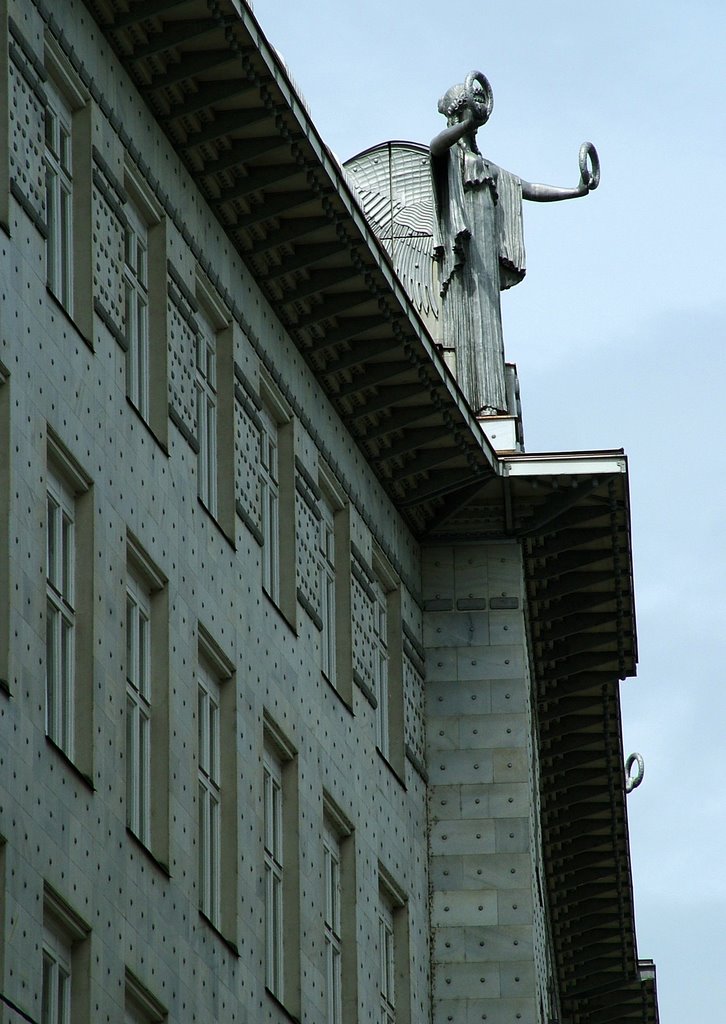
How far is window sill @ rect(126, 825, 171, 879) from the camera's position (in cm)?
2433

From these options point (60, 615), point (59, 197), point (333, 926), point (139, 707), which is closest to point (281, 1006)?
point (333, 926)

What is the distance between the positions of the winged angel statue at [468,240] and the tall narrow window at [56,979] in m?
17.3

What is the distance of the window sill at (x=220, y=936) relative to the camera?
86.2 ft

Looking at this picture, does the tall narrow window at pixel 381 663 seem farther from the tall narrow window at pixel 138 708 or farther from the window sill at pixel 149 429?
the tall narrow window at pixel 138 708

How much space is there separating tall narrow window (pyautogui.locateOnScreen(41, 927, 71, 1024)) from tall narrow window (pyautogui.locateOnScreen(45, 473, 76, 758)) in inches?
62.8

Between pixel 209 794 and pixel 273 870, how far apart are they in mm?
2377

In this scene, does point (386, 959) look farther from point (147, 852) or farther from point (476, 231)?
point (476, 231)

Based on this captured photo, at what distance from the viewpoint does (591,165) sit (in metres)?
40.8

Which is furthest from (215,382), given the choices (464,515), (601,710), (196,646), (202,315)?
(601,710)

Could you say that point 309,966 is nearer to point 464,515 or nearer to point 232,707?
point 232,707

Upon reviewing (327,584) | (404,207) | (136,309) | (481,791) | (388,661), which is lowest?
(481,791)

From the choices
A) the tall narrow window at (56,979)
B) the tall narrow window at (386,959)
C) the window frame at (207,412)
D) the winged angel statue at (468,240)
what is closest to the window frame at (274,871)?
the window frame at (207,412)

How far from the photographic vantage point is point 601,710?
1735 inches

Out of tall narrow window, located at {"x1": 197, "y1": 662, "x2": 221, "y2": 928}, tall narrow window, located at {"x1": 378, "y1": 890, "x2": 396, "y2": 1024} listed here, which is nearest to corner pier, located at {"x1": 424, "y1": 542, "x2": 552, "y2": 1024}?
tall narrow window, located at {"x1": 378, "y1": 890, "x2": 396, "y2": 1024}
